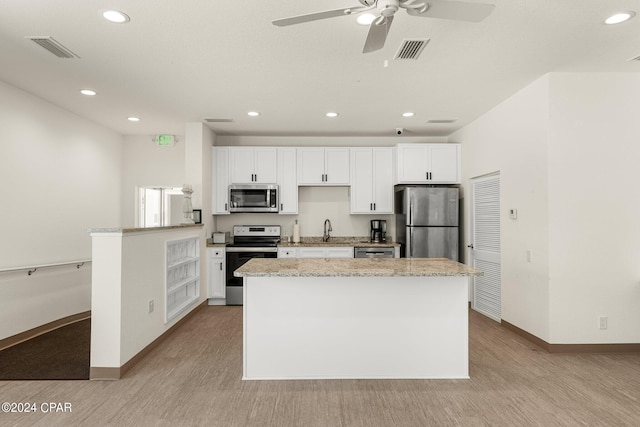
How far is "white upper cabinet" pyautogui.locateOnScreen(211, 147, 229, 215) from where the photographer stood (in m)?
5.62

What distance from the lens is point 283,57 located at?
305cm

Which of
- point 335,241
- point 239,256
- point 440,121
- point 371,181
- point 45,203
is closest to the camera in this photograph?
point 45,203

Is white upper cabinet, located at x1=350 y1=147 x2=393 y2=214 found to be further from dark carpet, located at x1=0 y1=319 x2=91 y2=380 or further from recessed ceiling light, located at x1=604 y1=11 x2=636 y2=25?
dark carpet, located at x1=0 y1=319 x2=91 y2=380

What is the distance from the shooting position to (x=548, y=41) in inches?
110

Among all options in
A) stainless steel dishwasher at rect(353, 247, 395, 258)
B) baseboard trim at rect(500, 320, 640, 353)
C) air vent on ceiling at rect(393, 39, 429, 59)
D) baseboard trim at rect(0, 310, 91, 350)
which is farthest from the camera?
stainless steel dishwasher at rect(353, 247, 395, 258)

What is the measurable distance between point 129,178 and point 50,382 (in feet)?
12.4

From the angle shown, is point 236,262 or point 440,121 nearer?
point 440,121

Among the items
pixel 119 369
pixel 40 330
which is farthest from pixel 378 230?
pixel 40 330

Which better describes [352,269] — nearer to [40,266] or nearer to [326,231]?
[326,231]

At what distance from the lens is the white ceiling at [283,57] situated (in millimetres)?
2395

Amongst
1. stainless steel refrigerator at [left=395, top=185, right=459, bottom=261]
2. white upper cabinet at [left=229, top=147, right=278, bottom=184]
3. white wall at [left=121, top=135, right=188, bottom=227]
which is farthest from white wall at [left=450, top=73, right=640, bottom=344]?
white wall at [left=121, top=135, right=188, bottom=227]

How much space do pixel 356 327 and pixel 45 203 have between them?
404 centimetres

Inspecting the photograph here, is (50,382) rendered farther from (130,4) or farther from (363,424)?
(130,4)

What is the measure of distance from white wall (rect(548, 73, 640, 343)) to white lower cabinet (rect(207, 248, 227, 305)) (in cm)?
422
